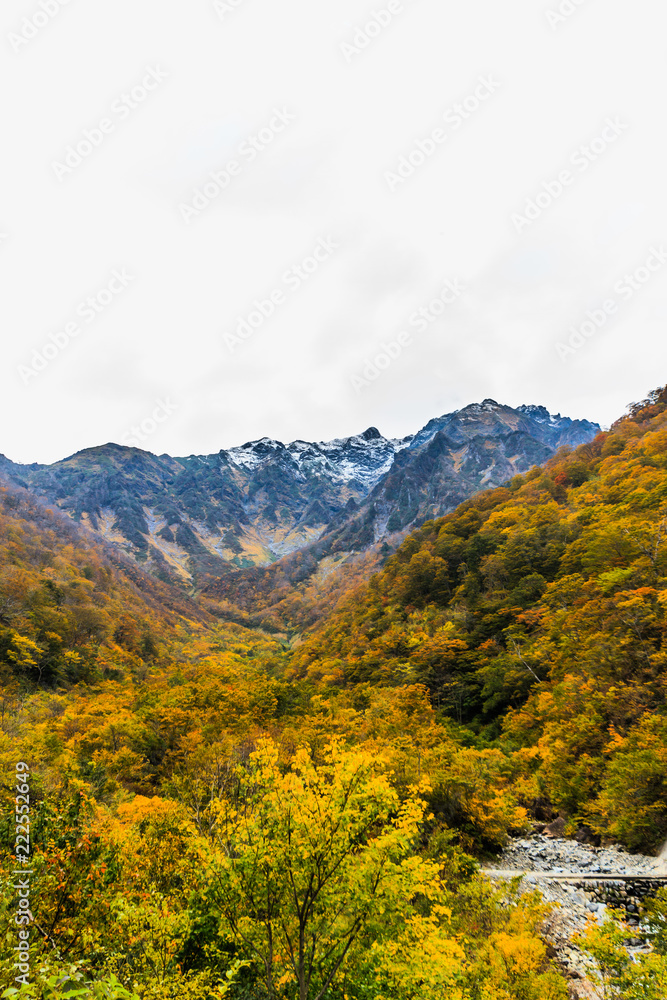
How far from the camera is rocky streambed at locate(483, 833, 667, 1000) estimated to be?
10114 mm

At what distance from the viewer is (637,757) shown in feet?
47.3

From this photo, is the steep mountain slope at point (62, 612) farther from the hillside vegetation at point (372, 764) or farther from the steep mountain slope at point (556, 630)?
the steep mountain slope at point (556, 630)

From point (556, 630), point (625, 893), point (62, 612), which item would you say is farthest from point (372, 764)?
point (62, 612)

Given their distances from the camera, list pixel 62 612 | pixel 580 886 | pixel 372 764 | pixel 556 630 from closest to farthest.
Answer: pixel 372 764 → pixel 580 886 → pixel 556 630 → pixel 62 612

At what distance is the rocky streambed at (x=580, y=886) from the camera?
10114 millimetres

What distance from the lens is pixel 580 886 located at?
12.8 m

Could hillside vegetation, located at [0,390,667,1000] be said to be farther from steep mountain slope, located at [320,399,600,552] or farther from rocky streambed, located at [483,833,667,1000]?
steep mountain slope, located at [320,399,600,552]

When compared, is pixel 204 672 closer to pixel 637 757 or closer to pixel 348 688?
pixel 348 688

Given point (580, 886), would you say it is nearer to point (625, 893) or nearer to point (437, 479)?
point (625, 893)

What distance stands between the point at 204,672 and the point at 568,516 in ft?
140

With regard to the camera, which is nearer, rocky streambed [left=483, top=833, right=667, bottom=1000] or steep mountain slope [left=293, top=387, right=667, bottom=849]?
rocky streambed [left=483, top=833, right=667, bottom=1000]

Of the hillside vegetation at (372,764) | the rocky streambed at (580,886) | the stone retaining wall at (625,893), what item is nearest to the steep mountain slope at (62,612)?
the hillside vegetation at (372,764)

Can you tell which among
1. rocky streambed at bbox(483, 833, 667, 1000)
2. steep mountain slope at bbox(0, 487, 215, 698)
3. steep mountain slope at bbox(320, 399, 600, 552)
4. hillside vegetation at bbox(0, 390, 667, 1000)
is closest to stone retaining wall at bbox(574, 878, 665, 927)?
rocky streambed at bbox(483, 833, 667, 1000)

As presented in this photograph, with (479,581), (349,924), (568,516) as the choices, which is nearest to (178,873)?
(349,924)
